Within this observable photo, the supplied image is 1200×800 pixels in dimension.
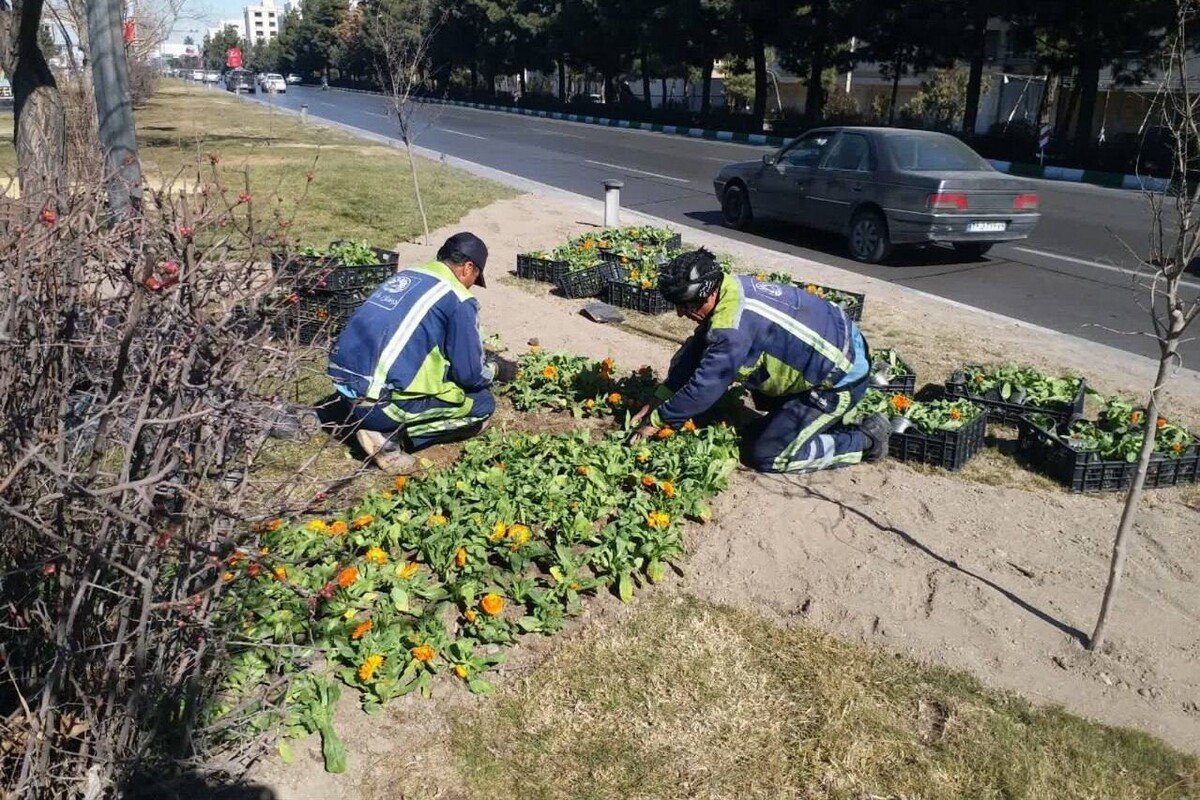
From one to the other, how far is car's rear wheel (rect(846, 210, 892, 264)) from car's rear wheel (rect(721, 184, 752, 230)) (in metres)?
2.13

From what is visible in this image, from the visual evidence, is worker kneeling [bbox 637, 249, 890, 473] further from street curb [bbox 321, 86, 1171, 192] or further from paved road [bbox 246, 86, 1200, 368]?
street curb [bbox 321, 86, 1171, 192]

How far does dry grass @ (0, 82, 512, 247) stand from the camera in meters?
12.8

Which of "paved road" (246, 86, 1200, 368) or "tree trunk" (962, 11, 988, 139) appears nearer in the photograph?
"paved road" (246, 86, 1200, 368)

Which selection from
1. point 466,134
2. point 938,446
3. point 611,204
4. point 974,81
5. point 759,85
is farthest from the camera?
point 759,85

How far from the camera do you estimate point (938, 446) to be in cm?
548

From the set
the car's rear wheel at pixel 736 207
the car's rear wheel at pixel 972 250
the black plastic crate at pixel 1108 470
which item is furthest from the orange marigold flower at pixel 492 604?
the car's rear wheel at pixel 736 207

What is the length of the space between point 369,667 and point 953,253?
36.1ft

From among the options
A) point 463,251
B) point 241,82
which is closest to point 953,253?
point 463,251

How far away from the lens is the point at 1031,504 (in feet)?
16.6

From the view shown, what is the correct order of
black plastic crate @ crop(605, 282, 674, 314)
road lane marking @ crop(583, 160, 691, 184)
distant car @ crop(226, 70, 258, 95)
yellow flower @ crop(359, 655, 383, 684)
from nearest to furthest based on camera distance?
yellow flower @ crop(359, 655, 383, 684)
black plastic crate @ crop(605, 282, 674, 314)
road lane marking @ crop(583, 160, 691, 184)
distant car @ crop(226, 70, 258, 95)

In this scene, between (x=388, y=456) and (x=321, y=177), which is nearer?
Result: (x=388, y=456)

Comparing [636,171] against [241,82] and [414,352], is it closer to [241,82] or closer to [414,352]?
[414,352]

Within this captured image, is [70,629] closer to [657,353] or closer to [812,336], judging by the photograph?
[812,336]

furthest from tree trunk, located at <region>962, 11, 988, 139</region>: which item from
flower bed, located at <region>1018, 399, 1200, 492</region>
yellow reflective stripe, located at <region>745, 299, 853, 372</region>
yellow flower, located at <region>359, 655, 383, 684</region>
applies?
yellow flower, located at <region>359, 655, 383, 684</region>
